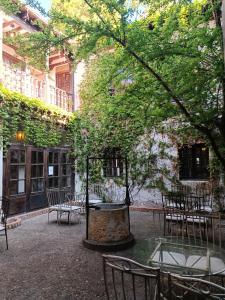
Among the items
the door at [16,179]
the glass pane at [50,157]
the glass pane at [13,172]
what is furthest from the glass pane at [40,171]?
the glass pane at [13,172]

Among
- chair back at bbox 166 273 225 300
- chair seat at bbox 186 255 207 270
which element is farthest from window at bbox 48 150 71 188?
chair back at bbox 166 273 225 300

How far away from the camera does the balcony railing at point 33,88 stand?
8.86 m

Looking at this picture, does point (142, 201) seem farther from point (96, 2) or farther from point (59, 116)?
point (96, 2)

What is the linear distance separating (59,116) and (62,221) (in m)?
4.39

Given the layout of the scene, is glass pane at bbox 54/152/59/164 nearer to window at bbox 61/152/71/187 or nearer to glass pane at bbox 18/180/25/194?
window at bbox 61/152/71/187

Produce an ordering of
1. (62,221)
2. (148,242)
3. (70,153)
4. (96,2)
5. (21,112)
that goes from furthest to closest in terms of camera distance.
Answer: (70,153) → (21,112) → (62,221) → (148,242) → (96,2)

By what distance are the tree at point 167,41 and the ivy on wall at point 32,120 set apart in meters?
4.51

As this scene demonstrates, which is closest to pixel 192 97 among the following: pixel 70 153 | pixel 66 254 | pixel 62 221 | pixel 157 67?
pixel 157 67

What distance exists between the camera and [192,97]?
483 cm


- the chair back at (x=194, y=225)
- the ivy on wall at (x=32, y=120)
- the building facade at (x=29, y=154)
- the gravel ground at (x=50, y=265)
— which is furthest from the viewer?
the building facade at (x=29, y=154)

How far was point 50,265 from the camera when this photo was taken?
4.59 metres

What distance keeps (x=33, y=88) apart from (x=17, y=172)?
3.39 meters

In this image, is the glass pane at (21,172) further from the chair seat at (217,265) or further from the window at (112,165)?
the chair seat at (217,265)

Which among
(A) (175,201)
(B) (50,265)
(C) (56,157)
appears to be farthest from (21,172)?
(A) (175,201)
